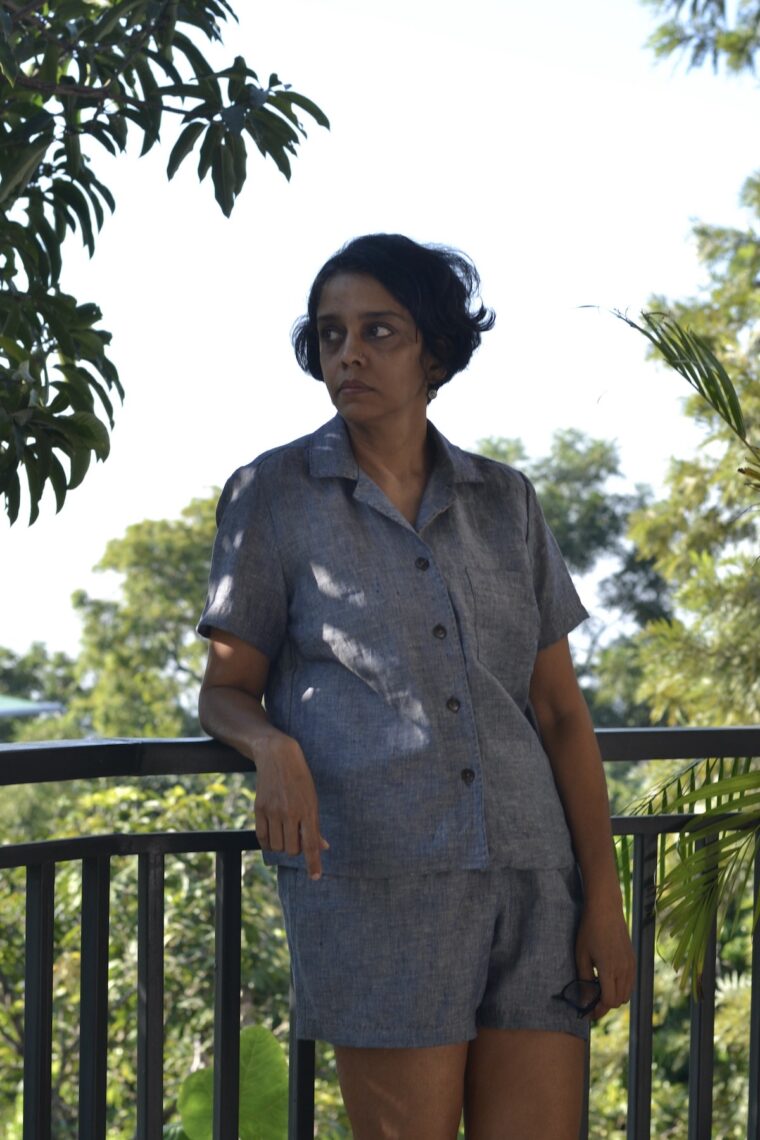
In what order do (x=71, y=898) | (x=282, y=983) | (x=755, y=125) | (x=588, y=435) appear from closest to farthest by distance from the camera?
(x=71, y=898)
(x=282, y=983)
(x=755, y=125)
(x=588, y=435)

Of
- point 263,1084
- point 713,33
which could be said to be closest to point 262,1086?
point 263,1084

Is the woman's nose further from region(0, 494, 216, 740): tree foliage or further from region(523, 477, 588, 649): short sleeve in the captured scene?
region(0, 494, 216, 740): tree foliage

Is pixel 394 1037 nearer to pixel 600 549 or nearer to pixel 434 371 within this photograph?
pixel 434 371

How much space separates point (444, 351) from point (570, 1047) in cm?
83

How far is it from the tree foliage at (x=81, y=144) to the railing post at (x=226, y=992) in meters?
0.54

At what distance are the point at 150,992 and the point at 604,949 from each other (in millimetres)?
579

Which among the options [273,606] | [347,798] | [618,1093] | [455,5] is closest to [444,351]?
[273,606]

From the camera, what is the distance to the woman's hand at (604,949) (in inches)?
66.9

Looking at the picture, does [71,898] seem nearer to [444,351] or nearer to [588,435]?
[444,351]

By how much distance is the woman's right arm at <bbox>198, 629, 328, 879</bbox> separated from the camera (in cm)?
149

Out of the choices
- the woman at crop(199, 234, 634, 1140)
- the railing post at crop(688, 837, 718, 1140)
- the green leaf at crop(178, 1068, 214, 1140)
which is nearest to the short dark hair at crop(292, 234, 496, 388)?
the woman at crop(199, 234, 634, 1140)

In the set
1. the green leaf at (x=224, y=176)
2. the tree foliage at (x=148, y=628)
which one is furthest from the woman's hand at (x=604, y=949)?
the tree foliage at (x=148, y=628)

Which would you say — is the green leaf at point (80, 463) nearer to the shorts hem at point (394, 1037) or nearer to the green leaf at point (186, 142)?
the green leaf at point (186, 142)

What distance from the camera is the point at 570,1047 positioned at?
1681 mm
